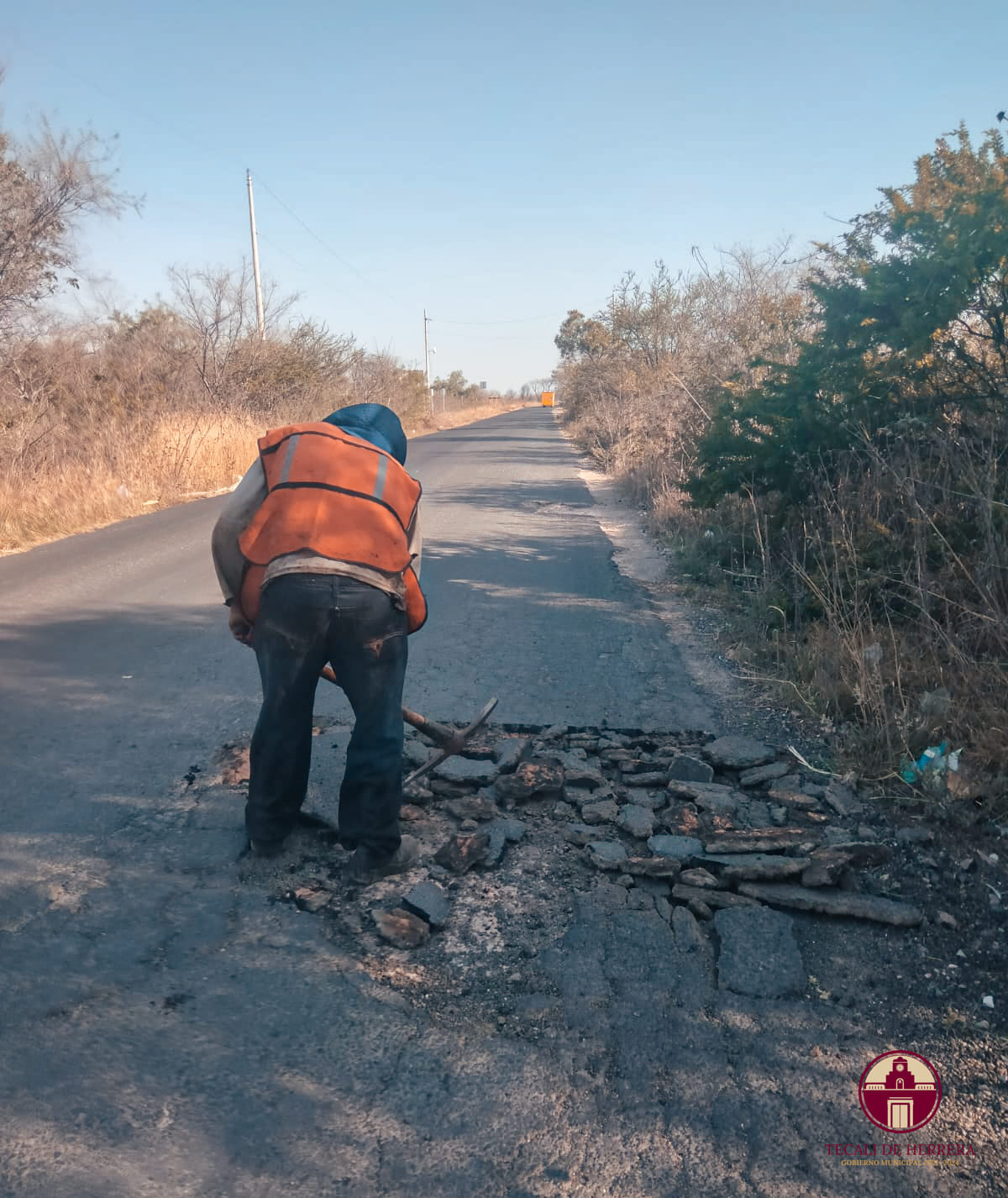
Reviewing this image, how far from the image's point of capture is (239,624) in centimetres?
359

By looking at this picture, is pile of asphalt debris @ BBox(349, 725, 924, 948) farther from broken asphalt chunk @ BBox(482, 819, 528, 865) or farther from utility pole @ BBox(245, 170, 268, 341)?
utility pole @ BBox(245, 170, 268, 341)

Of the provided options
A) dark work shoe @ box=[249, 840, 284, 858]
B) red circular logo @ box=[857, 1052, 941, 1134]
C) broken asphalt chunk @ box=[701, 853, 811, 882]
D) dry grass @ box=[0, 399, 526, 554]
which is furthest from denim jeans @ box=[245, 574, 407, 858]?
dry grass @ box=[0, 399, 526, 554]

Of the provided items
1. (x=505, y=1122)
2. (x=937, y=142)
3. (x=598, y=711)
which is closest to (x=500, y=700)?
(x=598, y=711)

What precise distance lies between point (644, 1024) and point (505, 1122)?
0.55 metres

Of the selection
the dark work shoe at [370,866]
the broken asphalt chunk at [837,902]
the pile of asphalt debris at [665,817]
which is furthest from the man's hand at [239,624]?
the broken asphalt chunk at [837,902]

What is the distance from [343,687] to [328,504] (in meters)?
0.67

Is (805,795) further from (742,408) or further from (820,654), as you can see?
(742,408)

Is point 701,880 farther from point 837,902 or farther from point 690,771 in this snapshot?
point 690,771

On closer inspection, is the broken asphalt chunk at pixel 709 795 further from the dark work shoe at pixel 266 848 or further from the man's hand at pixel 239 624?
the man's hand at pixel 239 624

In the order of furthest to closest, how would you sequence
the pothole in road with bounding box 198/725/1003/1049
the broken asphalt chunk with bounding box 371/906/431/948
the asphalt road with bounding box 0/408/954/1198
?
the broken asphalt chunk with bounding box 371/906/431/948 → the pothole in road with bounding box 198/725/1003/1049 → the asphalt road with bounding box 0/408/954/1198

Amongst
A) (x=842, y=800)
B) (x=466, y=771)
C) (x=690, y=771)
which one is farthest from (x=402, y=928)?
(x=842, y=800)

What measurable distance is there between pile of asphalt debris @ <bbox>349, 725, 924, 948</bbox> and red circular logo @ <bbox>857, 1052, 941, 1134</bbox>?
0.73 m

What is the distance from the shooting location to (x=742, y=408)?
7.73 m

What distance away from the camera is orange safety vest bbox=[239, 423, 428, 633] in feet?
10.6
